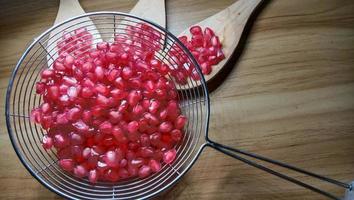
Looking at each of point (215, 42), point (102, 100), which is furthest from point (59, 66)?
point (215, 42)

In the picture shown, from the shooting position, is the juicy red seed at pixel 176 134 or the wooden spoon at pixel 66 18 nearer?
the juicy red seed at pixel 176 134

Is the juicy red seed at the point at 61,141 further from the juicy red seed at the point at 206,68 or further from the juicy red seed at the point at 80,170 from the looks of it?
the juicy red seed at the point at 206,68

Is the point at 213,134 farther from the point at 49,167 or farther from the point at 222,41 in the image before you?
the point at 49,167

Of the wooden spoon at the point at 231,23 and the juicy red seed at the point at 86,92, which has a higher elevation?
the wooden spoon at the point at 231,23

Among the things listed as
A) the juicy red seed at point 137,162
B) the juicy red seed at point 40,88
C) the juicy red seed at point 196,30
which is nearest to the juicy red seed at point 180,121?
the juicy red seed at point 137,162

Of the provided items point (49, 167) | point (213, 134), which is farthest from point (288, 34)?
point (49, 167)

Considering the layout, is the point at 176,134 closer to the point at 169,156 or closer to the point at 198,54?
the point at 169,156

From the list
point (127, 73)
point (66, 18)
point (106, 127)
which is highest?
point (66, 18)

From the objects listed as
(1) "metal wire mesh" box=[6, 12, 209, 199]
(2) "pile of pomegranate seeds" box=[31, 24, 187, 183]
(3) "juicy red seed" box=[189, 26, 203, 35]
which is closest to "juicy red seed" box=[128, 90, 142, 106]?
(2) "pile of pomegranate seeds" box=[31, 24, 187, 183]
